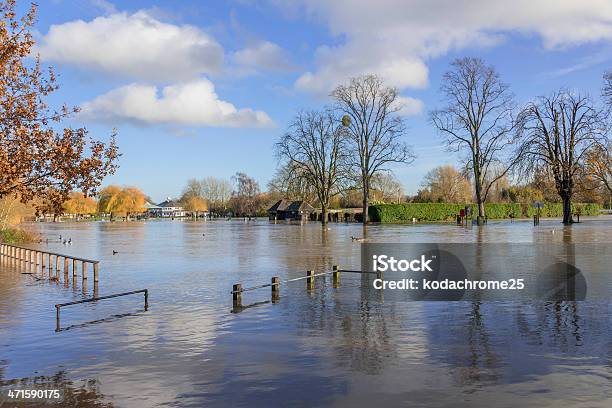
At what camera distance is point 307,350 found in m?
10.7

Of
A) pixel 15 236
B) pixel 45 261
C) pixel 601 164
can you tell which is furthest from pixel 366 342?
pixel 15 236

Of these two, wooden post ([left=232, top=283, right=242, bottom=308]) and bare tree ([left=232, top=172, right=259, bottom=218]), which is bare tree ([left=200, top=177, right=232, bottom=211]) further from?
wooden post ([left=232, top=283, right=242, bottom=308])

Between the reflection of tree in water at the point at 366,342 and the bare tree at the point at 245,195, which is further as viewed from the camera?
the bare tree at the point at 245,195

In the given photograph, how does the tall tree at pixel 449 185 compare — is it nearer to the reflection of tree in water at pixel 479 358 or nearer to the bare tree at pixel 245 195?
the bare tree at pixel 245 195

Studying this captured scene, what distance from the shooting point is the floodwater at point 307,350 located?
27.0 ft

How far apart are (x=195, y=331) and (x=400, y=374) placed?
17.2ft

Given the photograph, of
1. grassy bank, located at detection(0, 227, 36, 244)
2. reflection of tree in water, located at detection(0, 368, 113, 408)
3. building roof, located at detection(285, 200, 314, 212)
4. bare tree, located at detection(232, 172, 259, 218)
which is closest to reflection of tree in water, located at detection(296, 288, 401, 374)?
reflection of tree in water, located at detection(0, 368, 113, 408)

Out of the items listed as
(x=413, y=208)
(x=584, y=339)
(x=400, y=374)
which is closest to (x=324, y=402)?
(x=400, y=374)

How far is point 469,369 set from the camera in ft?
30.5

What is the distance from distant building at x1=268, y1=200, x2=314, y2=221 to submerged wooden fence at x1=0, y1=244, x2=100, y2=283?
208 ft

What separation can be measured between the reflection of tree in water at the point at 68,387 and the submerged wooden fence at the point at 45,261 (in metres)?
11.3

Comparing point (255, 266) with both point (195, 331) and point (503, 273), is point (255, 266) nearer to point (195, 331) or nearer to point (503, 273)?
point (503, 273)

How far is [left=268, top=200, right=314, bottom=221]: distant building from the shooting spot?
332 ft

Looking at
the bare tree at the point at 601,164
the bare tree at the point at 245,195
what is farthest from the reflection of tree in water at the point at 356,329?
the bare tree at the point at 245,195
